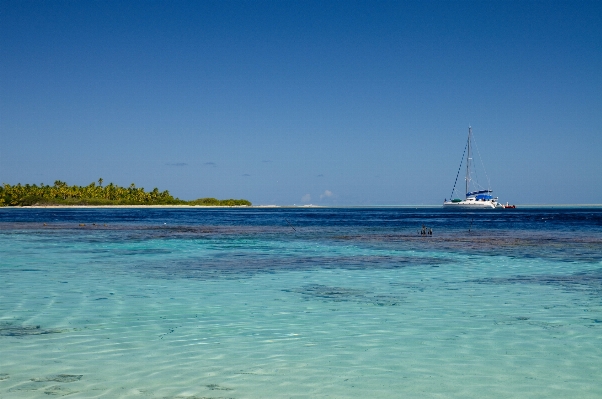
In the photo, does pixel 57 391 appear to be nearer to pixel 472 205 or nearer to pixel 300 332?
pixel 300 332

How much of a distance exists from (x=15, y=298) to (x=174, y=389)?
885cm

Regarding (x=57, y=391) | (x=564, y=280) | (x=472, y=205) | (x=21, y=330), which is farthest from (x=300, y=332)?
(x=472, y=205)

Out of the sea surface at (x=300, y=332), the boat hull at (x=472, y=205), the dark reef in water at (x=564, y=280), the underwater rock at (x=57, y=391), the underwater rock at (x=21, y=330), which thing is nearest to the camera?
the underwater rock at (x=57, y=391)

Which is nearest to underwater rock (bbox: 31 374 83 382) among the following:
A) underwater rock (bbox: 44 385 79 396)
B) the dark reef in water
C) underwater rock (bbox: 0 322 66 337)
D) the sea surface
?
the sea surface

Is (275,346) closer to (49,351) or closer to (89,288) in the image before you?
(49,351)

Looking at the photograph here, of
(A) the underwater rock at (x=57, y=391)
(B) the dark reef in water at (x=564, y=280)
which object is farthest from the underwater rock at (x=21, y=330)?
(B) the dark reef in water at (x=564, y=280)

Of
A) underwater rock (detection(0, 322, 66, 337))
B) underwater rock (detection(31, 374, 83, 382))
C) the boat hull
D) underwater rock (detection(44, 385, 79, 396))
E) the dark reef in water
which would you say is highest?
the boat hull

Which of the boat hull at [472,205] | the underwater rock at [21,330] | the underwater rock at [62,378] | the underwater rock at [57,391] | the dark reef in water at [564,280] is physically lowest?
the underwater rock at [57,391]

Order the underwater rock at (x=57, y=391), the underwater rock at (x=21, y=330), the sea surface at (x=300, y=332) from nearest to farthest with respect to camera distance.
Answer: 1. the underwater rock at (x=57, y=391)
2. the sea surface at (x=300, y=332)
3. the underwater rock at (x=21, y=330)

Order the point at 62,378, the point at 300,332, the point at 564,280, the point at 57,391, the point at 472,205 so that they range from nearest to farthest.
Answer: the point at 57,391
the point at 62,378
the point at 300,332
the point at 564,280
the point at 472,205

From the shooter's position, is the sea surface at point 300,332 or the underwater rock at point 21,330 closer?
the sea surface at point 300,332

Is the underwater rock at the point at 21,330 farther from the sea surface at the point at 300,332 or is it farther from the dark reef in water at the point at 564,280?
the dark reef in water at the point at 564,280

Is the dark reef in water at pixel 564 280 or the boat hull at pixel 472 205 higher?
the boat hull at pixel 472 205

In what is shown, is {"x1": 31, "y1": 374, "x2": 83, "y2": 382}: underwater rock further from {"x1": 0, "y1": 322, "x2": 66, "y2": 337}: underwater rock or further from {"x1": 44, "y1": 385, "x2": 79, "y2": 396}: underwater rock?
{"x1": 0, "y1": 322, "x2": 66, "y2": 337}: underwater rock
